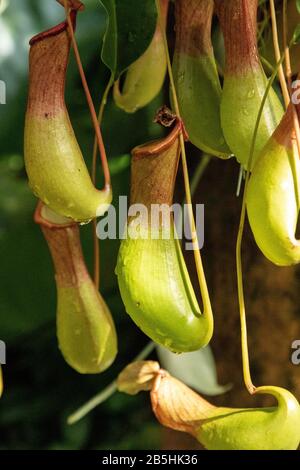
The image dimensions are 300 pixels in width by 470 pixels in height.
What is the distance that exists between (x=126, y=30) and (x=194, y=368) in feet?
1.45

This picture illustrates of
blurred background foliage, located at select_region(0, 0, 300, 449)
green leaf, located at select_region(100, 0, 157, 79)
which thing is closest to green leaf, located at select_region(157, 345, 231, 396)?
blurred background foliage, located at select_region(0, 0, 300, 449)

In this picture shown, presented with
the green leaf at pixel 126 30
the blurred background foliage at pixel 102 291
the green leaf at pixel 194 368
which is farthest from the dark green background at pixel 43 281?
the green leaf at pixel 126 30

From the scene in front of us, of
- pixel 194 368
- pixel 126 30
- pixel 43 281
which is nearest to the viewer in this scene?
pixel 126 30

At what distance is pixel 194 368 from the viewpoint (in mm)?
874

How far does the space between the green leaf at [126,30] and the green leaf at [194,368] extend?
0.39 meters

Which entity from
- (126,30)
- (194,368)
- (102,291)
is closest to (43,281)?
(102,291)

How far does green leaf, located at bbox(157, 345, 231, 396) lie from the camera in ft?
2.84

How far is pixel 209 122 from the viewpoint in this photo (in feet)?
1.87

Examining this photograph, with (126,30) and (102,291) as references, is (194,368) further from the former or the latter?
(126,30)

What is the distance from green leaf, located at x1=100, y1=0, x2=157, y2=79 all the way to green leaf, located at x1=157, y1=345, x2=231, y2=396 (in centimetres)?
39

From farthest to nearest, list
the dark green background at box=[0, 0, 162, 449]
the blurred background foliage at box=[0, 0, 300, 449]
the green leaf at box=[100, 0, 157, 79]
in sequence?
the dark green background at box=[0, 0, 162, 449] → the blurred background foliage at box=[0, 0, 300, 449] → the green leaf at box=[100, 0, 157, 79]

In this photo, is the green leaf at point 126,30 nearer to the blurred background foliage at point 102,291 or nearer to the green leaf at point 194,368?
the blurred background foliage at point 102,291

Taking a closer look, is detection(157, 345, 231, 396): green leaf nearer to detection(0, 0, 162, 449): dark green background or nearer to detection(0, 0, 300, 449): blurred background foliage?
detection(0, 0, 300, 449): blurred background foliage

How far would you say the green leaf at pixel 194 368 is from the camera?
865 mm
